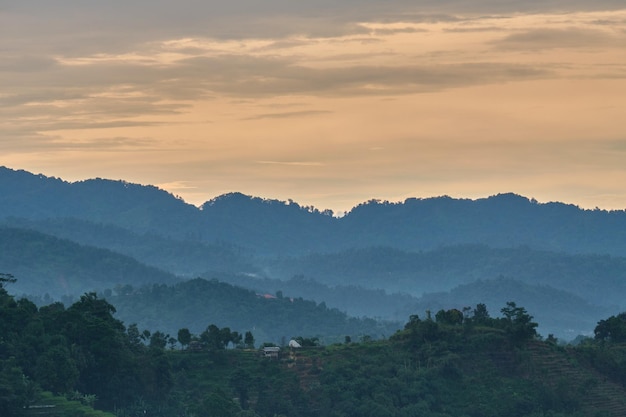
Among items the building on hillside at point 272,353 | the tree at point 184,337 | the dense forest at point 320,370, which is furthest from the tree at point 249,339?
the tree at point 184,337

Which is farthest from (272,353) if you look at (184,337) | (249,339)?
(184,337)

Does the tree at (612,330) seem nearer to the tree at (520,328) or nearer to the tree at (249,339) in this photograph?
the tree at (520,328)

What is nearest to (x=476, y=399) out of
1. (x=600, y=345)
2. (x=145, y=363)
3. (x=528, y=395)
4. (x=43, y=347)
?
(x=528, y=395)

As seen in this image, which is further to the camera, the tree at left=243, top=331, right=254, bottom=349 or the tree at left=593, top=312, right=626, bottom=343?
the tree at left=593, top=312, right=626, bottom=343

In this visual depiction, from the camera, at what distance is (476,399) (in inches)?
3167

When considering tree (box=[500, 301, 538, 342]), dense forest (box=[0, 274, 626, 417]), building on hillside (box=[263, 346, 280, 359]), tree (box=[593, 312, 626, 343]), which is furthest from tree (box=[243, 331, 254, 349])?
tree (box=[593, 312, 626, 343])

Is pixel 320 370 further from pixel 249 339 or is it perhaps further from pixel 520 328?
pixel 520 328

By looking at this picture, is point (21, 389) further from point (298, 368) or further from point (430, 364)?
point (430, 364)

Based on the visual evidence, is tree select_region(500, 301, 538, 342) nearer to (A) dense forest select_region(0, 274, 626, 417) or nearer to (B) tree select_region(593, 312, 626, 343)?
(A) dense forest select_region(0, 274, 626, 417)

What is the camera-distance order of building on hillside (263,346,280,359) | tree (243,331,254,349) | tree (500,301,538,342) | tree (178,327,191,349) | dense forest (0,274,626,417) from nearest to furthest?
1. dense forest (0,274,626,417)
2. building on hillside (263,346,280,359)
3. tree (500,301,538,342)
4. tree (178,327,191,349)
5. tree (243,331,254,349)

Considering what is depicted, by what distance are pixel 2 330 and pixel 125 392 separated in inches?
325

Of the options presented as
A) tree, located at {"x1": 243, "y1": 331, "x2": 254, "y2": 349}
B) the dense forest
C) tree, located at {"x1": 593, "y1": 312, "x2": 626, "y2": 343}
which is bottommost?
the dense forest

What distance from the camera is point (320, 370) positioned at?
82875 millimetres

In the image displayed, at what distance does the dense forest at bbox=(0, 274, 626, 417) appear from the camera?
69.9 metres
